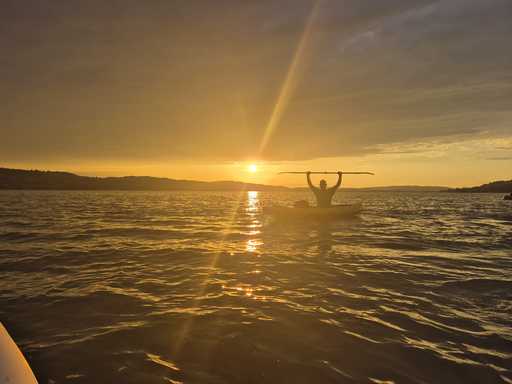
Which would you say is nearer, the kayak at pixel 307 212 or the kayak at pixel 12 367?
the kayak at pixel 12 367

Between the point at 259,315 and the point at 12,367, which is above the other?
the point at 12,367

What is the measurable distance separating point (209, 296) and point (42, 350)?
312cm

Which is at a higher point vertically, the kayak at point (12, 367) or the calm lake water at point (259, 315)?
the kayak at point (12, 367)

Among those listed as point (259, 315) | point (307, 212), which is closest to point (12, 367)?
point (259, 315)

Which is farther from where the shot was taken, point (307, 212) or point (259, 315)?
point (307, 212)

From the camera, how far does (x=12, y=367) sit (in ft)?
9.88

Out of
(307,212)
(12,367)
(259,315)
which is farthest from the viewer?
(307,212)

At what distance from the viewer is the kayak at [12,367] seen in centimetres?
285

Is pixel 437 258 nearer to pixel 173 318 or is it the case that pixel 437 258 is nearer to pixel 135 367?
pixel 173 318

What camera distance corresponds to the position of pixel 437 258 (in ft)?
34.3

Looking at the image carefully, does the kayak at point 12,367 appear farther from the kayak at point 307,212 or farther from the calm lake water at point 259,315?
the kayak at point 307,212

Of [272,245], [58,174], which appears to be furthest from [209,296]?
[58,174]

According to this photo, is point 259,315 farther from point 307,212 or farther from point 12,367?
point 307,212

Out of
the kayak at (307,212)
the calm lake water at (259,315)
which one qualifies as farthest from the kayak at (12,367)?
the kayak at (307,212)
